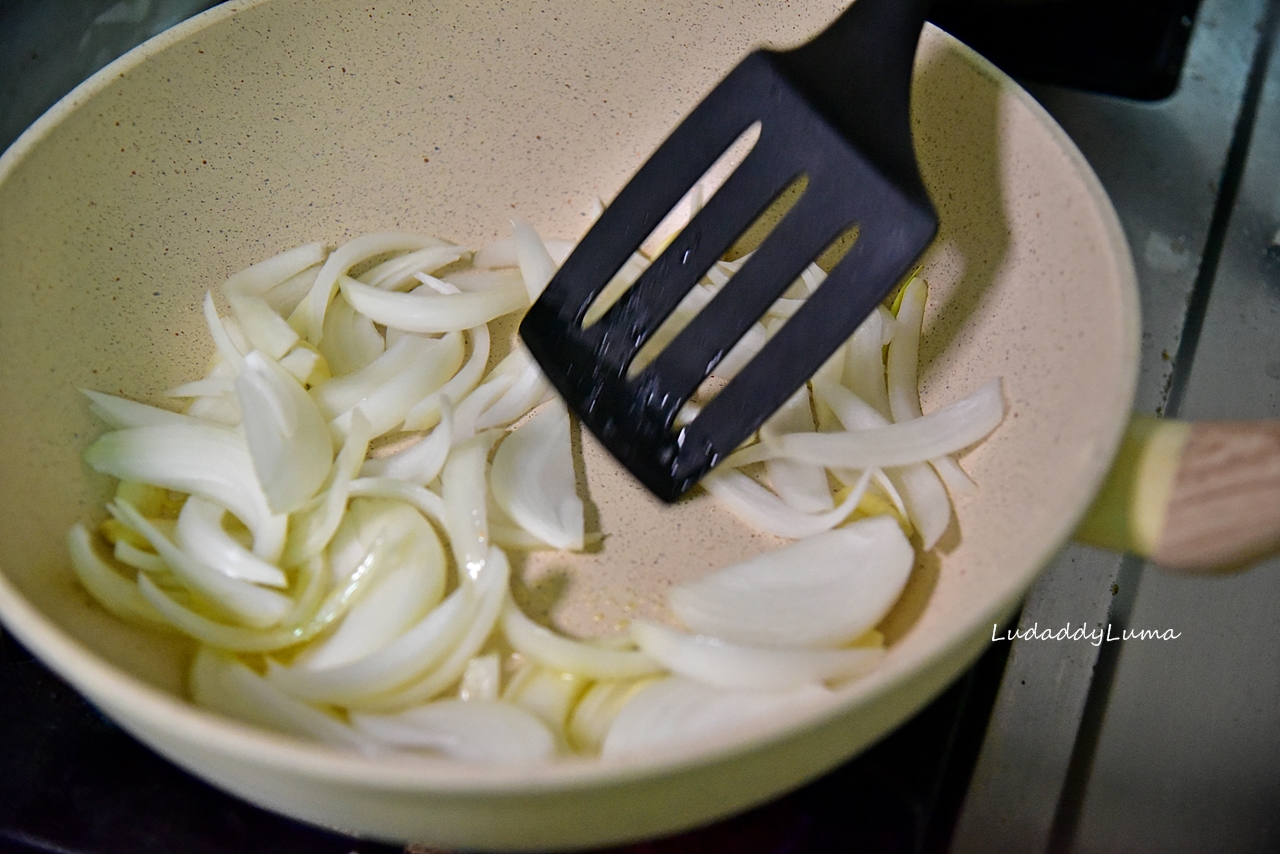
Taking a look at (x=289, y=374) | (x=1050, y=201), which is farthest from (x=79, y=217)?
(x=1050, y=201)

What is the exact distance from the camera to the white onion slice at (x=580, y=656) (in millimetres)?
660

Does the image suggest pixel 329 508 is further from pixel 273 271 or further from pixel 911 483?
pixel 911 483

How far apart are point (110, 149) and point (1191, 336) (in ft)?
3.27

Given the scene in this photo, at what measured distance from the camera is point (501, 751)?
1.93ft

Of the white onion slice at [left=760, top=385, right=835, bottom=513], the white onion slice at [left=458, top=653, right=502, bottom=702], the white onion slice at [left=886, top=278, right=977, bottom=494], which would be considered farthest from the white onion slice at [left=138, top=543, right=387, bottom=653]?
the white onion slice at [left=886, top=278, right=977, bottom=494]

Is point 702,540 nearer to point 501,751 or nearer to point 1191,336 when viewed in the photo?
point 501,751

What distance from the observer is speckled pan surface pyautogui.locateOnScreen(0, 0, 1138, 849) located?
0.49m

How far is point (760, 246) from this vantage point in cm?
75

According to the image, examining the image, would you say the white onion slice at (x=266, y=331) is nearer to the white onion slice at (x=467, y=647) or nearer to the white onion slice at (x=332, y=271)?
the white onion slice at (x=332, y=271)

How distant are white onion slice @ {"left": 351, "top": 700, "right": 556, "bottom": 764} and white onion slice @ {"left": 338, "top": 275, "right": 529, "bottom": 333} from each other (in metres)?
0.37

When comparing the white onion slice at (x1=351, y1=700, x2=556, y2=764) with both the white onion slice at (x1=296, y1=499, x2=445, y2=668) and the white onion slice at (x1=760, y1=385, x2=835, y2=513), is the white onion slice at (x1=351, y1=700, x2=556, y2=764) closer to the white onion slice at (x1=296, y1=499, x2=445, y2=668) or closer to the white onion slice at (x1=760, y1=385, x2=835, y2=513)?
the white onion slice at (x1=296, y1=499, x2=445, y2=668)

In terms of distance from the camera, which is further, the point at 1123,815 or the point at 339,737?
the point at 1123,815

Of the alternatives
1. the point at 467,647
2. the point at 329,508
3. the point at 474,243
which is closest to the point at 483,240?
the point at 474,243

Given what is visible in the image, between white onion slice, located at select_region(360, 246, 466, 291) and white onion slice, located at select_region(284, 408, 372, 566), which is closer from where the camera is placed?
white onion slice, located at select_region(284, 408, 372, 566)
